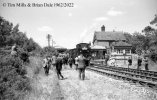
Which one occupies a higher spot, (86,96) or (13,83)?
(13,83)

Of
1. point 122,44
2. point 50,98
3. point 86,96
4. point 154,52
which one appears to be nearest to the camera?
point 50,98

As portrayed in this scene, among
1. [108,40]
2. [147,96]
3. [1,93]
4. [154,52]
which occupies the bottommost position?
[147,96]

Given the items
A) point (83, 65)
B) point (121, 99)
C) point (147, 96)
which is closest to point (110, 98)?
point (121, 99)

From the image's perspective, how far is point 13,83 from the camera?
290 inches

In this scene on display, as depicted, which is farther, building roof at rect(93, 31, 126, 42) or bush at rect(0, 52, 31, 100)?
building roof at rect(93, 31, 126, 42)

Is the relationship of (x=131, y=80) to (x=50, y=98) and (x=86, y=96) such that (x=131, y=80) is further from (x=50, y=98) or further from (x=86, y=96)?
(x=50, y=98)

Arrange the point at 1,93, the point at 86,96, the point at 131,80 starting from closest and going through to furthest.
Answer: the point at 1,93 → the point at 86,96 → the point at 131,80

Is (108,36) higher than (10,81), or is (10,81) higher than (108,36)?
(108,36)

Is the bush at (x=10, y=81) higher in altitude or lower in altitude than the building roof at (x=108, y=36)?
lower

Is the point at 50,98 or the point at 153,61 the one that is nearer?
the point at 50,98

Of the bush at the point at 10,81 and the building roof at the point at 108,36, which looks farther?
the building roof at the point at 108,36

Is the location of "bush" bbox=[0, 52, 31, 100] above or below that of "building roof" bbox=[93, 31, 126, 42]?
below

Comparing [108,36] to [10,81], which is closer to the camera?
[10,81]

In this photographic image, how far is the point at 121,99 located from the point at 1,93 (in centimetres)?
452
